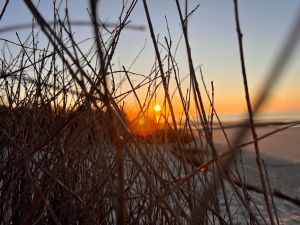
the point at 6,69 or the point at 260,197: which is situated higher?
the point at 6,69

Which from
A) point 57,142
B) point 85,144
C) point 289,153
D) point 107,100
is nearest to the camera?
point 107,100

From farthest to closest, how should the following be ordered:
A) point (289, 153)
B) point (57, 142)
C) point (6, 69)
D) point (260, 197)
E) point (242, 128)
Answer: point (289, 153) → point (260, 197) → point (6, 69) → point (57, 142) → point (242, 128)

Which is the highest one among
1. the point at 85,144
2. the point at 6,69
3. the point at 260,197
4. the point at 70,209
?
the point at 6,69

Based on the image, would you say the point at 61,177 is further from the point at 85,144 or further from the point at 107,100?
the point at 107,100

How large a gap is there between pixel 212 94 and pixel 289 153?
540 cm

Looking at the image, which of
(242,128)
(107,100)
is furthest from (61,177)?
(242,128)

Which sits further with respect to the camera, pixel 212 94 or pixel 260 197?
pixel 260 197

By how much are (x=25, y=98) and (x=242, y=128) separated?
3.76 feet

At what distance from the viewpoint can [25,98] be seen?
142cm

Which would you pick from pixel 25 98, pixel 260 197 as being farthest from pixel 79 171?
pixel 260 197

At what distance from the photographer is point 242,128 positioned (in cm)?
38

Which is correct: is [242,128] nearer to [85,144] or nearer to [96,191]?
[96,191]

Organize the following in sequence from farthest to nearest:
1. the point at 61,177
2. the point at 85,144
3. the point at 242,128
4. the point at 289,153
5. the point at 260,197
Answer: the point at 289,153, the point at 260,197, the point at 85,144, the point at 61,177, the point at 242,128

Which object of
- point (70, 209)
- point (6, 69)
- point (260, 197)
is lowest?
point (260, 197)
